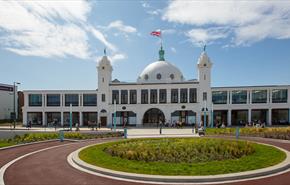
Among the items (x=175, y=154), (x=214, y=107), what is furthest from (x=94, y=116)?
(x=175, y=154)

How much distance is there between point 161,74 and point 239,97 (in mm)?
17741

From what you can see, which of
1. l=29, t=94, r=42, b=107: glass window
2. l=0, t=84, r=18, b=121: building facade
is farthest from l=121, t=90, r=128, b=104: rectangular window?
l=0, t=84, r=18, b=121: building facade

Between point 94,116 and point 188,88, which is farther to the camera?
point 94,116

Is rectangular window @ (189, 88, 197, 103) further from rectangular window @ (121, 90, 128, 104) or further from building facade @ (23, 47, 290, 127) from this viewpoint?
rectangular window @ (121, 90, 128, 104)

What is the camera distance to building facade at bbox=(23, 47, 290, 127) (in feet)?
152

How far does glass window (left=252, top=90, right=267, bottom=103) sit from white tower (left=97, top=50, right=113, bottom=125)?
Answer: 30178mm

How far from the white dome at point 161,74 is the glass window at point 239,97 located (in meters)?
13.4

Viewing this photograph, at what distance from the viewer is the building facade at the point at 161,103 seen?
46250 mm

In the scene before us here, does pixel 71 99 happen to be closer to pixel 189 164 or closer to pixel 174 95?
pixel 174 95

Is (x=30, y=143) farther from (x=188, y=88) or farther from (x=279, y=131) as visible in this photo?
(x=188, y=88)

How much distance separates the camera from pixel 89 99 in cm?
5072

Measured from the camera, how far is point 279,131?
2714 cm

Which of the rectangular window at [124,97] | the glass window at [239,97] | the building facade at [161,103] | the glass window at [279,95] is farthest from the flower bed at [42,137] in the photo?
the glass window at [279,95]

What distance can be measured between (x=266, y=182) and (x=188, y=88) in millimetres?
38399
